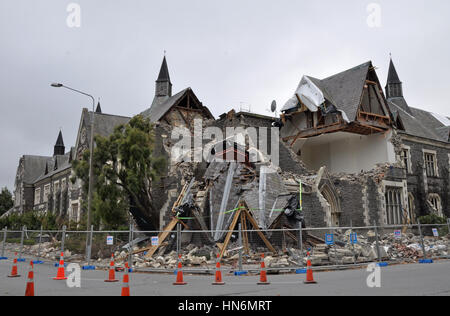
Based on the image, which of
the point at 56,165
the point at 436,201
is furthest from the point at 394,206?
the point at 56,165

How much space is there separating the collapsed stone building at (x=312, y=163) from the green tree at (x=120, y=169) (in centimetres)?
255

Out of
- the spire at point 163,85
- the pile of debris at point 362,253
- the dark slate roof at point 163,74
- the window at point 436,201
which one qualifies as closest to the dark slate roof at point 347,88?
the pile of debris at point 362,253

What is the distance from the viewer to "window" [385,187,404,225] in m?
29.0

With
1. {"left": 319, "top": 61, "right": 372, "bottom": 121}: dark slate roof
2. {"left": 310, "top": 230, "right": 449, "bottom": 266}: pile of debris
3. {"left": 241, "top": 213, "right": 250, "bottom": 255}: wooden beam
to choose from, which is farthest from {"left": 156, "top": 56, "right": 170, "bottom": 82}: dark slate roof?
{"left": 310, "top": 230, "right": 449, "bottom": 266}: pile of debris

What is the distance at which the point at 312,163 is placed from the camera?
3566 cm

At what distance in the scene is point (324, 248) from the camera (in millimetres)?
16094

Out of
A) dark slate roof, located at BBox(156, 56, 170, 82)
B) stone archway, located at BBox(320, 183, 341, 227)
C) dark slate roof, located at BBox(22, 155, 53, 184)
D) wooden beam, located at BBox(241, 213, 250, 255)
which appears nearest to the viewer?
wooden beam, located at BBox(241, 213, 250, 255)

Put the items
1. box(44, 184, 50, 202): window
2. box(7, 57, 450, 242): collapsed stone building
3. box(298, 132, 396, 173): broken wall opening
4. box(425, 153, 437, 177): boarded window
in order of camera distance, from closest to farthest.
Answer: box(7, 57, 450, 242): collapsed stone building
box(298, 132, 396, 173): broken wall opening
box(425, 153, 437, 177): boarded window
box(44, 184, 50, 202): window

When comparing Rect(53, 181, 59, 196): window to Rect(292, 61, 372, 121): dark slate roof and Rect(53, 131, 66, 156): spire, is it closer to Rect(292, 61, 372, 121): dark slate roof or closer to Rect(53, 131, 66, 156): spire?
Rect(53, 131, 66, 156): spire

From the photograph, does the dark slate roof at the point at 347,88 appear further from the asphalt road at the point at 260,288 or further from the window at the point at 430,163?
the asphalt road at the point at 260,288

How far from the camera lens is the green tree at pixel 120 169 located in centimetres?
2167

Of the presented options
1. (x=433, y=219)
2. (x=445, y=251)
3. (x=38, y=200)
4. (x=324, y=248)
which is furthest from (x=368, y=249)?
(x=38, y=200)

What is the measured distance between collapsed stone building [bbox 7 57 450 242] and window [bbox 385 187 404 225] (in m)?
0.07
